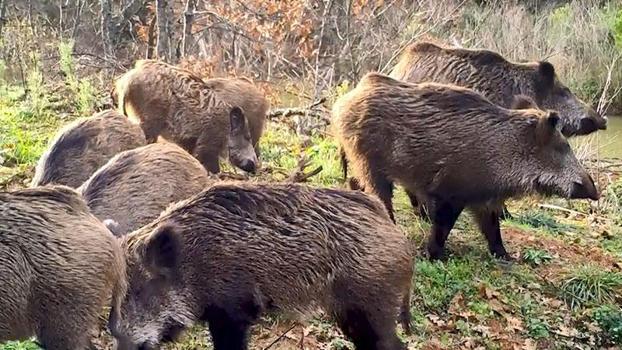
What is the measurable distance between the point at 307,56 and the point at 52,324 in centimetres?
933

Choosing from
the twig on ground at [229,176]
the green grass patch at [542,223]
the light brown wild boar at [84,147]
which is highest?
the light brown wild boar at [84,147]

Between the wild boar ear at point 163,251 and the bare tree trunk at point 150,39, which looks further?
the bare tree trunk at point 150,39

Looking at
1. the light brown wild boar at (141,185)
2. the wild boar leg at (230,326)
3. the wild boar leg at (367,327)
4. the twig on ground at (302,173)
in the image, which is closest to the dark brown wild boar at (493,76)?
the twig on ground at (302,173)

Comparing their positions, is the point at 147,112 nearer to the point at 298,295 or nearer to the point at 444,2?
the point at 298,295

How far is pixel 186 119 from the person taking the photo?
8578 millimetres

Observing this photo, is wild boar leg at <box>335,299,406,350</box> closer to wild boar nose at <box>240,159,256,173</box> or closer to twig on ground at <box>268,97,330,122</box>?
wild boar nose at <box>240,159,256,173</box>

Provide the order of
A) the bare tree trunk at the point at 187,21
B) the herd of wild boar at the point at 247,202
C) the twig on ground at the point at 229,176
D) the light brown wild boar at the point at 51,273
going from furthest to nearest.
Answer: the bare tree trunk at the point at 187,21 → the twig on ground at the point at 229,176 → the herd of wild boar at the point at 247,202 → the light brown wild boar at the point at 51,273

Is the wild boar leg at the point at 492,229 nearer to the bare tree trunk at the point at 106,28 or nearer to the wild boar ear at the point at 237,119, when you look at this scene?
the wild boar ear at the point at 237,119

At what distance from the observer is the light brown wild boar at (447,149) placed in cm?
728

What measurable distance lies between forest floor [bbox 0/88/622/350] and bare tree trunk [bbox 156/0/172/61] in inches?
96.7

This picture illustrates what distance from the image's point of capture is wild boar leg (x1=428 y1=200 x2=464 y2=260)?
287 inches

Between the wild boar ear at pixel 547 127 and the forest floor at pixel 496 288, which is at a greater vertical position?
the wild boar ear at pixel 547 127

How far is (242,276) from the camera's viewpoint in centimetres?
499

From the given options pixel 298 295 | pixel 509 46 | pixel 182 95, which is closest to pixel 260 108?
pixel 182 95
